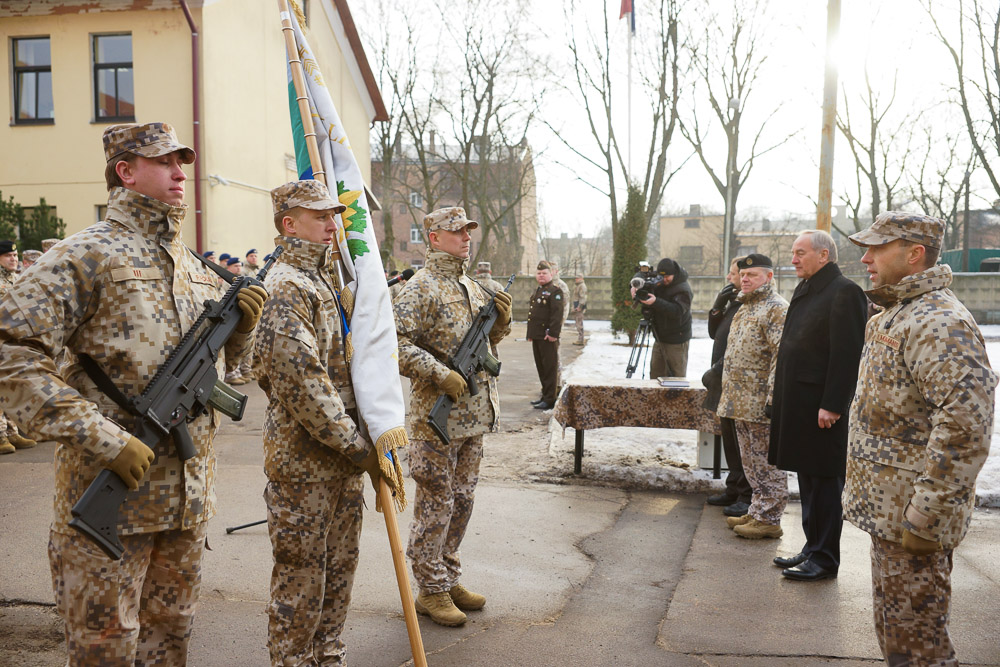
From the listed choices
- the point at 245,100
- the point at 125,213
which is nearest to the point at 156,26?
the point at 245,100

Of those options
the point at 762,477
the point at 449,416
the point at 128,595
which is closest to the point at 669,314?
the point at 762,477

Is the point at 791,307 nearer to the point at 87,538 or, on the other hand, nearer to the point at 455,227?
the point at 455,227

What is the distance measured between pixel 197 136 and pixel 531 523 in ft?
41.2

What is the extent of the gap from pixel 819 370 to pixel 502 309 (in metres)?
1.93

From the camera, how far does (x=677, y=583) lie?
4.67m

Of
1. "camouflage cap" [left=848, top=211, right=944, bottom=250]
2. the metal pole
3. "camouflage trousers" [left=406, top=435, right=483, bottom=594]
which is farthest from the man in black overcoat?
the metal pole

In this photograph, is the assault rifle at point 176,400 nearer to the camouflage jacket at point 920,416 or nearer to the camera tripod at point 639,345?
the camouflage jacket at point 920,416

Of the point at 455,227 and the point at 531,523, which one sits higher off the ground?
the point at 455,227

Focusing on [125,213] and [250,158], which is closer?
[125,213]

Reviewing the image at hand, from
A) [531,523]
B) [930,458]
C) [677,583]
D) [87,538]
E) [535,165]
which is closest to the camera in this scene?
[87,538]

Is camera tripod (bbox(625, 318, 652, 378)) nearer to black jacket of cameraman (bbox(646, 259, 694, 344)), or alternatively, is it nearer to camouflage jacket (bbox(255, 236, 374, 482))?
black jacket of cameraman (bbox(646, 259, 694, 344))

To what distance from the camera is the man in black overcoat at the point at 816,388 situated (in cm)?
449

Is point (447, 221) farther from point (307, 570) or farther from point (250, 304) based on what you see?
point (307, 570)

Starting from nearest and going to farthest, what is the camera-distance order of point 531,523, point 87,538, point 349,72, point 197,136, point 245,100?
point 87,538 → point 531,523 → point 197,136 → point 245,100 → point 349,72
